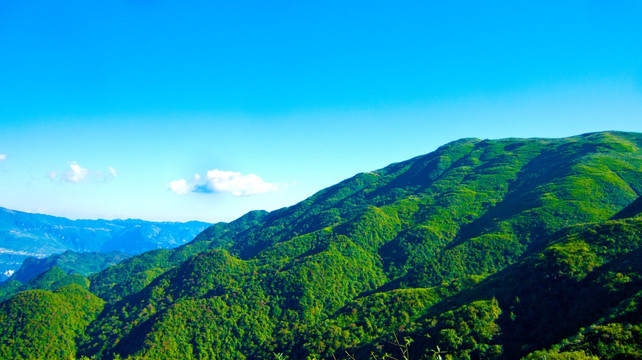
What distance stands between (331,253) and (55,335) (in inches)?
4872

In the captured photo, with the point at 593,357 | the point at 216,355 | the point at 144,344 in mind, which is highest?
the point at 593,357

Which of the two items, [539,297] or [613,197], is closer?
[539,297]

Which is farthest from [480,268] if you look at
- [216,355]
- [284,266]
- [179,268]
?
[179,268]

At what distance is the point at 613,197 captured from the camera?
156750 mm

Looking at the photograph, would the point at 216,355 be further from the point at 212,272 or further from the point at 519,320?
the point at 519,320

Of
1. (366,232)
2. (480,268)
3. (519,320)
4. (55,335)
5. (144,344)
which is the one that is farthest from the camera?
(366,232)

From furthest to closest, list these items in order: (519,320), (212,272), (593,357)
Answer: (212,272) < (519,320) < (593,357)

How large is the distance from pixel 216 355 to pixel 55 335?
8198cm

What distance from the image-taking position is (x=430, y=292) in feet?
338

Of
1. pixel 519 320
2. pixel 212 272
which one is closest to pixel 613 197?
pixel 519 320

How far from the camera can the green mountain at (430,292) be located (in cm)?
6519

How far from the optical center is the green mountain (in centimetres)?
6519

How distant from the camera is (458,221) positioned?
186 m

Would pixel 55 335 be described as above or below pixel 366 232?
below
